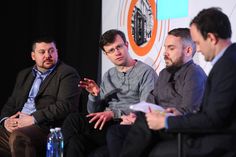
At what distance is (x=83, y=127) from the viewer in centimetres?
302

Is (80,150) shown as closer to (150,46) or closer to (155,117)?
(155,117)

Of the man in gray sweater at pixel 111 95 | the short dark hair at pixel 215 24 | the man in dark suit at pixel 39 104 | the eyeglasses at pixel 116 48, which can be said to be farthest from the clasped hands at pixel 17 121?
the short dark hair at pixel 215 24

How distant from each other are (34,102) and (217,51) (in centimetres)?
195

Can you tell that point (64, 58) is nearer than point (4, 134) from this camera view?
No

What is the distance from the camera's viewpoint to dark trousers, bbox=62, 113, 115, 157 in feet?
9.46

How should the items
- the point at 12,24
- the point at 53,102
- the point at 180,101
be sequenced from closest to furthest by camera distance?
the point at 180,101 → the point at 53,102 → the point at 12,24

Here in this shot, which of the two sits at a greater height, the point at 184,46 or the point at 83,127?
the point at 184,46

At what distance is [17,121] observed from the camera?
352 cm

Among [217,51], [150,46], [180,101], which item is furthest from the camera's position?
[150,46]

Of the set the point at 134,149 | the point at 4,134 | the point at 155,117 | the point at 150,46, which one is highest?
the point at 150,46

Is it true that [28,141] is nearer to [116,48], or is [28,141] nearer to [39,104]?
[39,104]

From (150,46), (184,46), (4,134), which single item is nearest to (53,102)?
(4,134)

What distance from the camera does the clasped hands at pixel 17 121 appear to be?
11.4 feet

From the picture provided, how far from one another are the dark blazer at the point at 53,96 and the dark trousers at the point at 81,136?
1.28ft
